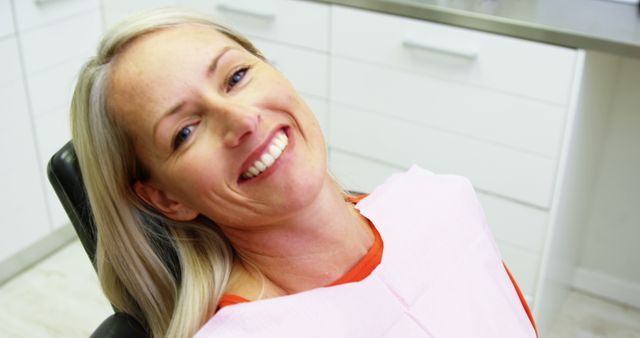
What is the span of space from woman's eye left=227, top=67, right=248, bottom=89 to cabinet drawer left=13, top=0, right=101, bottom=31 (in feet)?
4.53

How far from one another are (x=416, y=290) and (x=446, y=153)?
3.22 feet

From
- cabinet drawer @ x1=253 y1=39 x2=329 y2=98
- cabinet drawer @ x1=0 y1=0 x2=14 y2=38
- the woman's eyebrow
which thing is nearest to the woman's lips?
the woman's eyebrow

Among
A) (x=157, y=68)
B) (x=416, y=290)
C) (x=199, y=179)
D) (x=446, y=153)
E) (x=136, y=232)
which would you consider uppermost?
(x=157, y=68)

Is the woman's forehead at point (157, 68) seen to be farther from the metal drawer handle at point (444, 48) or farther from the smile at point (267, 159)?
the metal drawer handle at point (444, 48)

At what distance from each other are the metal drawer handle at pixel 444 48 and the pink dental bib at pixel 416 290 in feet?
2.10

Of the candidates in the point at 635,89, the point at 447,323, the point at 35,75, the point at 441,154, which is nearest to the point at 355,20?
the point at 441,154

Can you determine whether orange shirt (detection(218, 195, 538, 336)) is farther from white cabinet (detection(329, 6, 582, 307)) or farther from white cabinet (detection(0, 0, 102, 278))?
white cabinet (detection(0, 0, 102, 278))

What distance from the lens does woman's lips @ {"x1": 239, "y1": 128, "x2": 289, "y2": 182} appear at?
961 millimetres

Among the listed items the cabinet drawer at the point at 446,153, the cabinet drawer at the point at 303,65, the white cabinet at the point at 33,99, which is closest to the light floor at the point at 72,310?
the white cabinet at the point at 33,99

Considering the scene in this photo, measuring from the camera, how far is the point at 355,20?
2.05 m

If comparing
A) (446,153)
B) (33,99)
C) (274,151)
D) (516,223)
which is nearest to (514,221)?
(516,223)

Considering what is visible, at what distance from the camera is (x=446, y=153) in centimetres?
207

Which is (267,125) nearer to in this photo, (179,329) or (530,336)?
(179,329)

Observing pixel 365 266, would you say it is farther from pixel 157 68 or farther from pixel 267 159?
pixel 157 68
